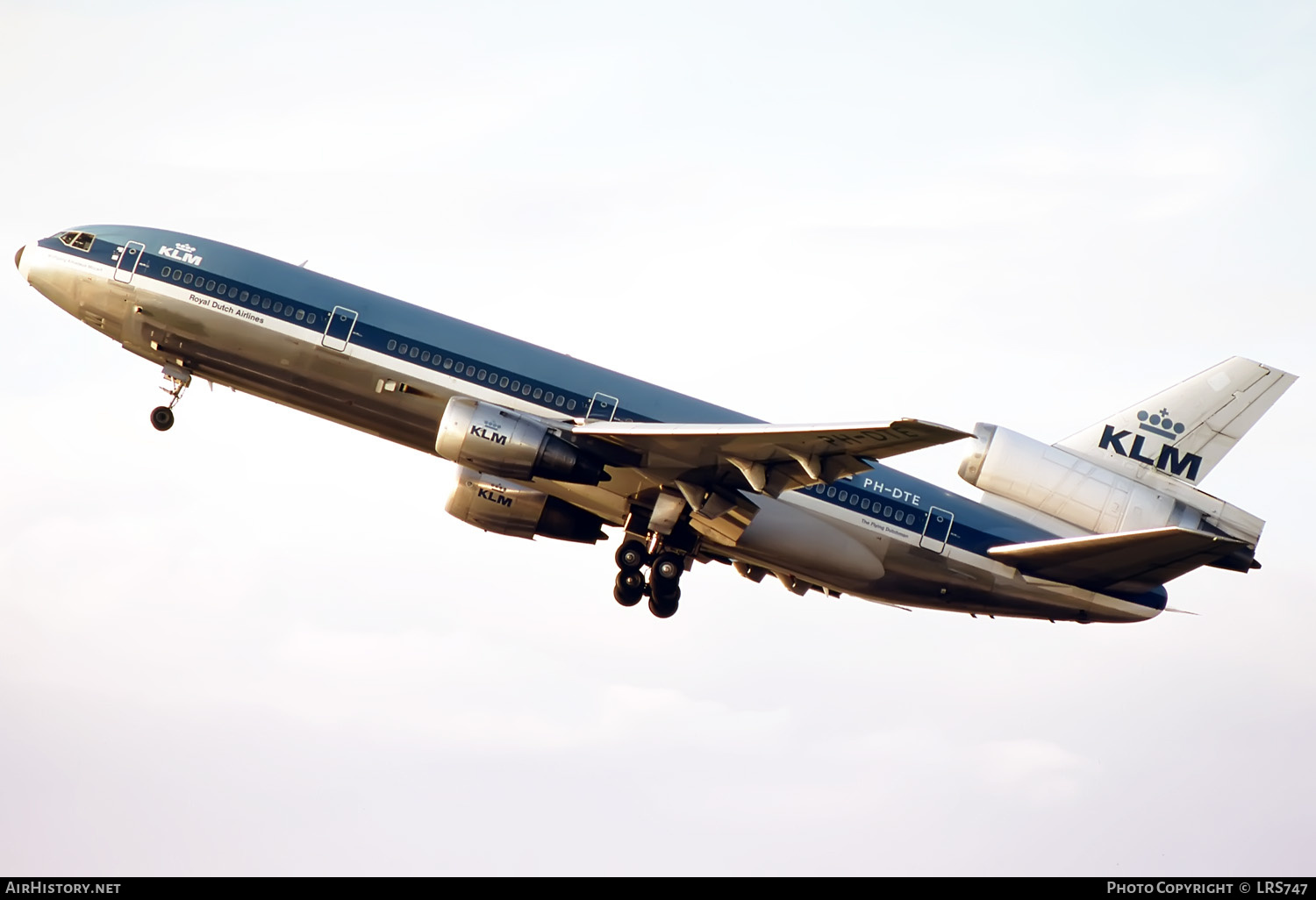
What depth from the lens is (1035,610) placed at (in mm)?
42938

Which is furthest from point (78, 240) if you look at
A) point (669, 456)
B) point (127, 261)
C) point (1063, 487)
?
point (1063, 487)

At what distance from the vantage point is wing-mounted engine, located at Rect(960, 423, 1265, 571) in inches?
1633

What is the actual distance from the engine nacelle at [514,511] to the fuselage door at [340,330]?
5.78m

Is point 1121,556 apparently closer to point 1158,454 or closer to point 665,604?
point 1158,454

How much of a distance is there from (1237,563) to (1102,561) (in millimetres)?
3512

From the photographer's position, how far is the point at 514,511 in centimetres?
4297

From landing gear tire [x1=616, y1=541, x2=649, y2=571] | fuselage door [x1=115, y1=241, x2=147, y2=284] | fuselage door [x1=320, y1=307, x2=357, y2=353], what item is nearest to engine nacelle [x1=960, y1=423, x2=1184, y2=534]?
landing gear tire [x1=616, y1=541, x2=649, y2=571]

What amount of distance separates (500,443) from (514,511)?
21.9 ft

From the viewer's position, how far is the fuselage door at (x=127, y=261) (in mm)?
40141

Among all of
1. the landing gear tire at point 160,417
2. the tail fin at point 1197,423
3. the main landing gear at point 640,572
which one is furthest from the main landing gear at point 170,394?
the tail fin at point 1197,423

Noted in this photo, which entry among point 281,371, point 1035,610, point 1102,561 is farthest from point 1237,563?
point 281,371

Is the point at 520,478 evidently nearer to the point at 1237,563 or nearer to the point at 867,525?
the point at 867,525

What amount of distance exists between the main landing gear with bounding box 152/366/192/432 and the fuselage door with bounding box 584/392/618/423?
11.7 m

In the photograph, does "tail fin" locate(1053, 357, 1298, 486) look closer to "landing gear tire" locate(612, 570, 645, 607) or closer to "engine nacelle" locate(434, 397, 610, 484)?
"landing gear tire" locate(612, 570, 645, 607)
